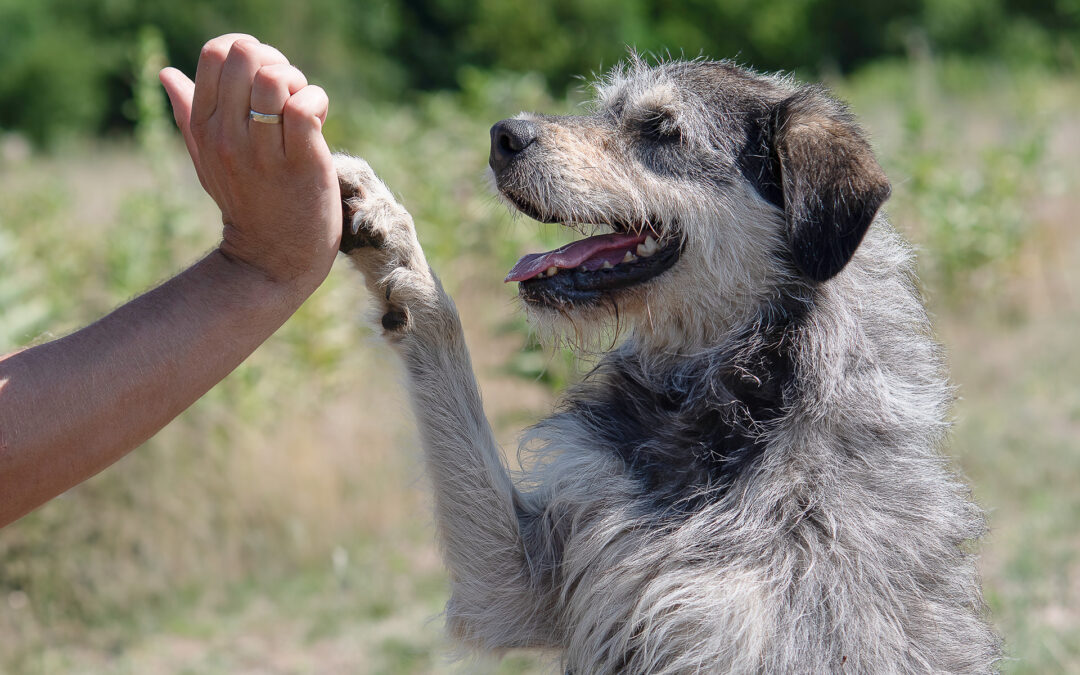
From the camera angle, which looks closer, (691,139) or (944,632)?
(944,632)

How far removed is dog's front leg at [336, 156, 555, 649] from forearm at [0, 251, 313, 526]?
0.82 m

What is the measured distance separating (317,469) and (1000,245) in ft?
21.6

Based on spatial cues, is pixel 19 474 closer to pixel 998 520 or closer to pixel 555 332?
pixel 555 332

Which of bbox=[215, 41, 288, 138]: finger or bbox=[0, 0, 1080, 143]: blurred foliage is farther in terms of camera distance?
bbox=[0, 0, 1080, 143]: blurred foliage

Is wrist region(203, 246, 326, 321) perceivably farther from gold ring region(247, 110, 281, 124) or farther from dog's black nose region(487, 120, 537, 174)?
dog's black nose region(487, 120, 537, 174)

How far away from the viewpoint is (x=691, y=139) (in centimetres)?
306

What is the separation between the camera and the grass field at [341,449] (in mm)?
4863

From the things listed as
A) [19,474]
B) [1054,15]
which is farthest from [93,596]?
[1054,15]

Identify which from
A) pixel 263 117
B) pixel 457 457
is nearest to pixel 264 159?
pixel 263 117

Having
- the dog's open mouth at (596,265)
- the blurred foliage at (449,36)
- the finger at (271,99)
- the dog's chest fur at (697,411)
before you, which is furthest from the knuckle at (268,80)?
the blurred foliage at (449,36)

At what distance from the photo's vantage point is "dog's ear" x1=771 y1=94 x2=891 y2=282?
8.58 ft

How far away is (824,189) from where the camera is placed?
2.68m

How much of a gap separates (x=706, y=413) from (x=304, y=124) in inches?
56.9

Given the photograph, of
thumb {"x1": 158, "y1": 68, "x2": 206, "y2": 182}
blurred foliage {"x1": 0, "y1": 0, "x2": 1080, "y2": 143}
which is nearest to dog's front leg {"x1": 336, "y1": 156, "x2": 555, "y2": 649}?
thumb {"x1": 158, "y1": 68, "x2": 206, "y2": 182}
